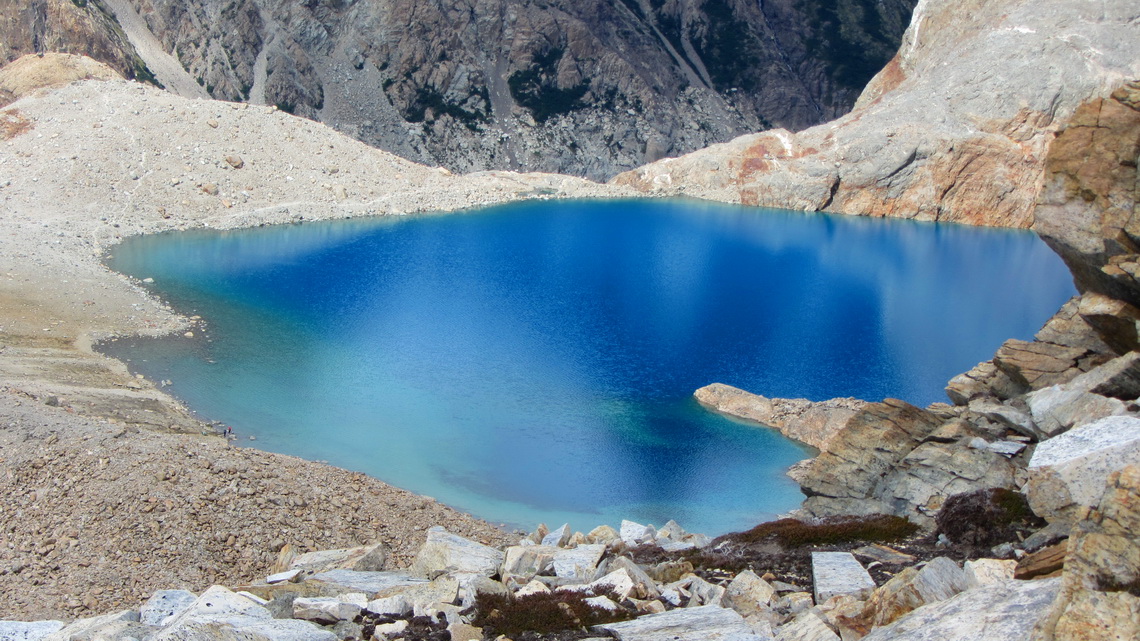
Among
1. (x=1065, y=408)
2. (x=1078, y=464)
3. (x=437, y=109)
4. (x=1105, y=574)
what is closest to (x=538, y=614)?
(x=1105, y=574)

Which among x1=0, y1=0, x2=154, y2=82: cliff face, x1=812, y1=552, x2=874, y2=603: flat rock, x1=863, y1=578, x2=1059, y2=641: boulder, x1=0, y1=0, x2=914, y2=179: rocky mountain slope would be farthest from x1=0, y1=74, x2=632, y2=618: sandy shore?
x1=0, y1=0, x2=914, y2=179: rocky mountain slope

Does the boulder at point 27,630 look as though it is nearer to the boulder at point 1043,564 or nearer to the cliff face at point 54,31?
the boulder at point 1043,564

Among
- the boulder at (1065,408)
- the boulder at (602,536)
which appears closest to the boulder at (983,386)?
the boulder at (1065,408)

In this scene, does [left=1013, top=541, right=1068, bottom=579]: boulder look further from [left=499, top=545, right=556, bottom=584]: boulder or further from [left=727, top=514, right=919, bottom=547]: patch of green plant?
[left=499, top=545, right=556, bottom=584]: boulder

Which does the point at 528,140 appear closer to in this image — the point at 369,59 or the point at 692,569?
the point at 369,59

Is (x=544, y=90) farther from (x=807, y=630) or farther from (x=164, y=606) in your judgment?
(x=807, y=630)
